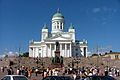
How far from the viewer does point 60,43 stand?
13162cm

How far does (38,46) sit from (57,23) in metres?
10.8

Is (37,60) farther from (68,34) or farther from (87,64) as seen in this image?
(68,34)

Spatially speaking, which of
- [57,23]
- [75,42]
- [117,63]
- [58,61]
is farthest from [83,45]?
[58,61]

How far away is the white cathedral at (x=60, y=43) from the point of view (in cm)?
13262

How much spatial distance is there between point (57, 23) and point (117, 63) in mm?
58531

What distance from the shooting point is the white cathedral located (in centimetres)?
13262

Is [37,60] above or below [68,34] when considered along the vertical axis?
below

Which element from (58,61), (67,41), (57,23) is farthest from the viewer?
(57,23)

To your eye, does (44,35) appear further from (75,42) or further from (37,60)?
(37,60)

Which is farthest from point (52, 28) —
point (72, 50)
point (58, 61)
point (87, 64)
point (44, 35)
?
point (58, 61)

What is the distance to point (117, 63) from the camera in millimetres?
85625

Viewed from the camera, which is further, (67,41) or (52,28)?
(52,28)

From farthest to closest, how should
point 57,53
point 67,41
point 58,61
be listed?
point 67,41
point 57,53
point 58,61

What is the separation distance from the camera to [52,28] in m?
145
